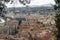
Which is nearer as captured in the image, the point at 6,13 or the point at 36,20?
the point at 36,20

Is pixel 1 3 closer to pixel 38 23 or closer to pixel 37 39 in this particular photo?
pixel 38 23

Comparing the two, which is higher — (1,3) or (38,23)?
(1,3)

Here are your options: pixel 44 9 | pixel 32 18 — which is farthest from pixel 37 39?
pixel 44 9

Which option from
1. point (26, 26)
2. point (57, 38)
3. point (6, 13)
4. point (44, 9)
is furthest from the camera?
point (6, 13)

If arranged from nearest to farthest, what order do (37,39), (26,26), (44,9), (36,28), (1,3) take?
(37,39), (36,28), (26,26), (1,3), (44,9)

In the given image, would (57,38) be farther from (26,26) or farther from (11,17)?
(11,17)

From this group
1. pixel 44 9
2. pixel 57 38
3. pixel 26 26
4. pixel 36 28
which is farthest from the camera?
pixel 44 9

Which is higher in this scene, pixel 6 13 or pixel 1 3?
pixel 1 3

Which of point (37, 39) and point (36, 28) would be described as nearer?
point (37, 39)

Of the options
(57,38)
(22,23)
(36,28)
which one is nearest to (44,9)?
(22,23)
